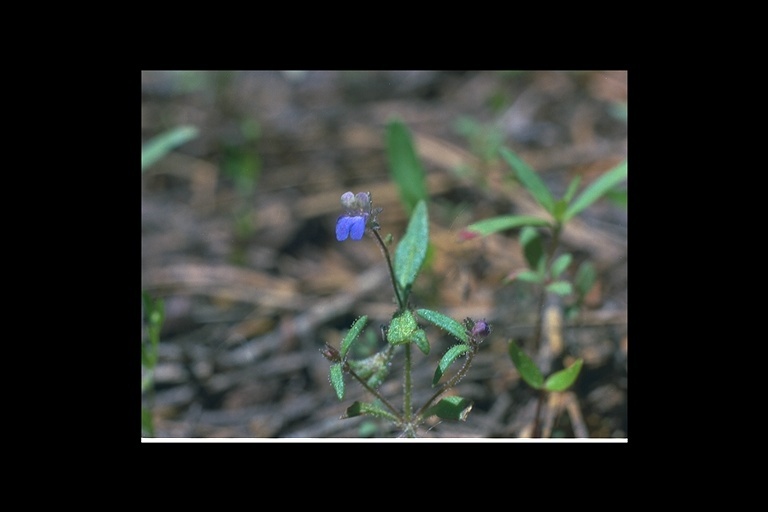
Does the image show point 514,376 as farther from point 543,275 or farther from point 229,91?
point 229,91

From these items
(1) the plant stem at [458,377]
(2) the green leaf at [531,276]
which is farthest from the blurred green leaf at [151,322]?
(2) the green leaf at [531,276]

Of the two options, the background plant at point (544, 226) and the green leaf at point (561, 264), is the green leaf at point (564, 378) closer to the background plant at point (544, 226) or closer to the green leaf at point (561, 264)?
the background plant at point (544, 226)

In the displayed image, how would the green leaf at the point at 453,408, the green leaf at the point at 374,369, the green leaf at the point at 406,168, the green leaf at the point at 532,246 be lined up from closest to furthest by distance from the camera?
1. the green leaf at the point at 453,408
2. the green leaf at the point at 374,369
3. the green leaf at the point at 532,246
4. the green leaf at the point at 406,168

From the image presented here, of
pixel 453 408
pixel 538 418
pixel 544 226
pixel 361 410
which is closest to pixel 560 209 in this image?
pixel 544 226

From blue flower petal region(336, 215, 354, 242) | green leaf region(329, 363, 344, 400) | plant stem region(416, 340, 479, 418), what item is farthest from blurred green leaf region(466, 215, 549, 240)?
green leaf region(329, 363, 344, 400)

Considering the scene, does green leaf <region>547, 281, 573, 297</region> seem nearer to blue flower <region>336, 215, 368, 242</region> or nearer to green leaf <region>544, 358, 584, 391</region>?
green leaf <region>544, 358, 584, 391</region>

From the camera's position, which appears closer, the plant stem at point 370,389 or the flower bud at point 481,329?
the flower bud at point 481,329
